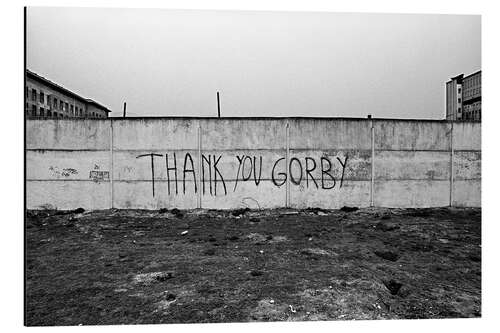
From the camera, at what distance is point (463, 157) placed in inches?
294

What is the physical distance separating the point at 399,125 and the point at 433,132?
31.5 inches

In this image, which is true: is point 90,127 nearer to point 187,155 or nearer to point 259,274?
point 187,155

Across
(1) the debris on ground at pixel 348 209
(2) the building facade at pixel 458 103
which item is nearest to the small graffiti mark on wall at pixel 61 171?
(1) the debris on ground at pixel 348 209

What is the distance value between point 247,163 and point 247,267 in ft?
10.8

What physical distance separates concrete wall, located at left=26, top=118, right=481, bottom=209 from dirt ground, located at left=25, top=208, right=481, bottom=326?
1.63 ft

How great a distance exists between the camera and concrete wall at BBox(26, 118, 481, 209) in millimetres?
7008

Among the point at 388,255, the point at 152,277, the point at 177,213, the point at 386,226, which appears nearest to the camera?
the point at 152,277

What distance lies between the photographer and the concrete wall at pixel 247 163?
7.01 metres

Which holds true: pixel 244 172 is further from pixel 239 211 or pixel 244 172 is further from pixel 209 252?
pixel 209 252

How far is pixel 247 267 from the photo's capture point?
418 centimetres

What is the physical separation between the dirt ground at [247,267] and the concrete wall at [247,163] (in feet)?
1.63

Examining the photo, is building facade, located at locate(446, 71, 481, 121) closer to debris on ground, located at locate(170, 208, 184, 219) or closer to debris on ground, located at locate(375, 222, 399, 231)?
debris on ground, located at locate(375, 222, 399, 231)

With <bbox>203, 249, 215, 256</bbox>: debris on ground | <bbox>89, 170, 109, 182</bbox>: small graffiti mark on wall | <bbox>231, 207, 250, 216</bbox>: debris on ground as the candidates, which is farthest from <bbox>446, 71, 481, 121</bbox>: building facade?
<bbox>89, 170, 109, 182</bbox>: small graffiti mark on wall

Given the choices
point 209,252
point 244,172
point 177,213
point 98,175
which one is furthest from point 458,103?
point 98,175
